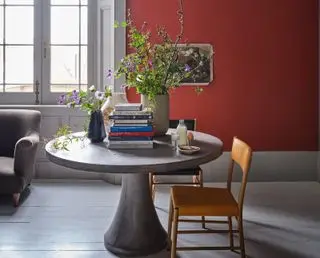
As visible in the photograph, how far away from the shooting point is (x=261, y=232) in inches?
141

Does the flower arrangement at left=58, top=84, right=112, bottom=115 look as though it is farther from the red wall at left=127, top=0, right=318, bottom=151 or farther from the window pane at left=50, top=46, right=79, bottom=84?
the window pane at left=50, top=46, right=79, bottom=84

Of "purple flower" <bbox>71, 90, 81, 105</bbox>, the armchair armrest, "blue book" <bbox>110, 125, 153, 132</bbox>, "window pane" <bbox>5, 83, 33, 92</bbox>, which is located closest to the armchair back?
the armchair armrest

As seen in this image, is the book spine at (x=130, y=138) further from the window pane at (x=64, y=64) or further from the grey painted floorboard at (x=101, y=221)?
the window pane at (x=64, y=64)

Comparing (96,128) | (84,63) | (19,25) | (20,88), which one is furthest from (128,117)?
(19,25)

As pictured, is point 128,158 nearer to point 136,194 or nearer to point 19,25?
point 136,194

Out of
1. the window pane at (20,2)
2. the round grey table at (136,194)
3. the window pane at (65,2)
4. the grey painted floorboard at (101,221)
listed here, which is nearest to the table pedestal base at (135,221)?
the round grey table at (136,194)

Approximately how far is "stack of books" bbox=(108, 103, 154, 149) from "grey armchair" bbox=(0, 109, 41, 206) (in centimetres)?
159

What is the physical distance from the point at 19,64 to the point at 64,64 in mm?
522

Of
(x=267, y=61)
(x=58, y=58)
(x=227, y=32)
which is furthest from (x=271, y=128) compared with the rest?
(x=58, y=58)

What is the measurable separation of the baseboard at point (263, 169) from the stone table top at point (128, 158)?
2226 mm

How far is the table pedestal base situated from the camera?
3.03m

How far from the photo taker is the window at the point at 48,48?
17.3 feet

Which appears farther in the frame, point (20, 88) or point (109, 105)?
point (20, 88)

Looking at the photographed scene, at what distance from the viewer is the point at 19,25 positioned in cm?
532
